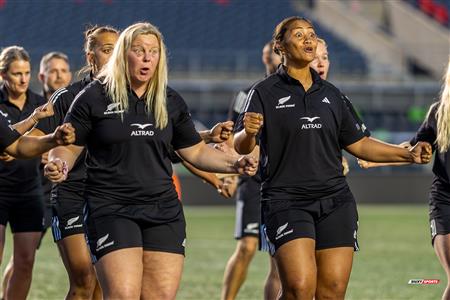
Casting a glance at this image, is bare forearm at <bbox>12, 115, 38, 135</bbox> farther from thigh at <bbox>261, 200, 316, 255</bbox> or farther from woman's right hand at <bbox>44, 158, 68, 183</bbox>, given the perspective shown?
thigh at <bbox>261, 200, 316, 255</bbox>

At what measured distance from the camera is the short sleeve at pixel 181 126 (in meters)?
6.30

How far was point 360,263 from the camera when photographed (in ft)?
49.1

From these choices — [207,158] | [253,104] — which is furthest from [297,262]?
[253,104]

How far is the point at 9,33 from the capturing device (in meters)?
31.2

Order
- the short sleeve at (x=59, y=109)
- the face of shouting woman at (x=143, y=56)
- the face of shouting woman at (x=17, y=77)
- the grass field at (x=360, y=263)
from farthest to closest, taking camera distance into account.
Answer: the grass field at (x=360, y=263)
the face of shouting woman at (x=17, y=77)
the short sleeve at (x=59, y=109)
the face of shouting woman at (x=143, y=56)

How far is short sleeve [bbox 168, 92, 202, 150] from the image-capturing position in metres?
6.30

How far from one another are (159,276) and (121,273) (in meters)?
0.26

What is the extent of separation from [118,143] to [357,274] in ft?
25.9

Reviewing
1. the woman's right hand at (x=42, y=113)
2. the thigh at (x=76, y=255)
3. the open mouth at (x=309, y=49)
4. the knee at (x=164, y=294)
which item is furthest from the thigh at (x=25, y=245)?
the open mouth at (x=309, y=49)

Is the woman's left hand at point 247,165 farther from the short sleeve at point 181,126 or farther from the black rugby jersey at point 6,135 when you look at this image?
the black rugby jersey at point 6,135

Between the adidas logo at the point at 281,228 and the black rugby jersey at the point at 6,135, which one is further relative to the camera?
the adidas logo at the point at 281,228

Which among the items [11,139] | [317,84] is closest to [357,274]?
[317,84]

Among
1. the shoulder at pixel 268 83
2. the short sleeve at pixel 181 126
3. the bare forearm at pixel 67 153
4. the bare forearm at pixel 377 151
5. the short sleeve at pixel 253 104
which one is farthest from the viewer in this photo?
the bare forearm at pixel 377 151

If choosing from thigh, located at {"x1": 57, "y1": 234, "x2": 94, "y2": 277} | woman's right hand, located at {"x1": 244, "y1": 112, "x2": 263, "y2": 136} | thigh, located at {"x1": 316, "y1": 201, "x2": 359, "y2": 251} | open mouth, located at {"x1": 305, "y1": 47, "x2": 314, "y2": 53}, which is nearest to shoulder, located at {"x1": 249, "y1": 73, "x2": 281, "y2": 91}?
open mouth, located at {"x1": 305, "y1": 47, "x2": 314, "y2": 53}
